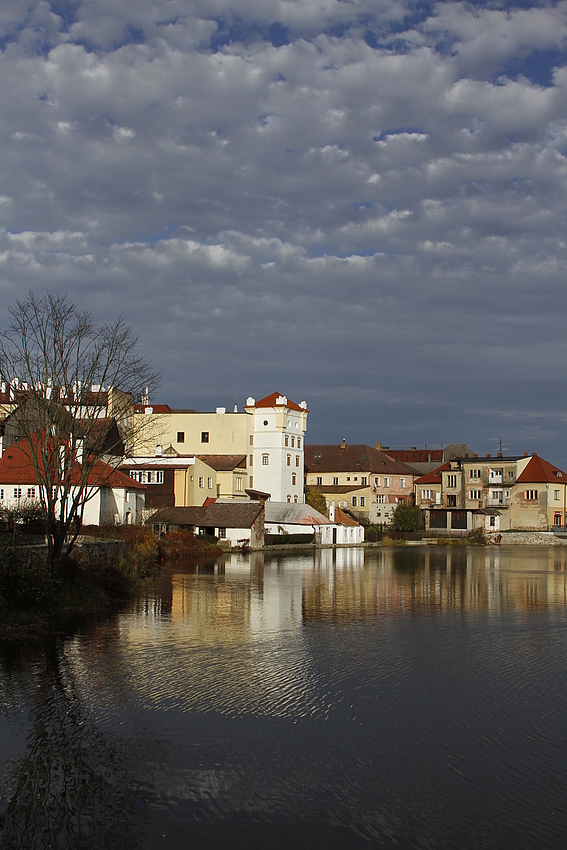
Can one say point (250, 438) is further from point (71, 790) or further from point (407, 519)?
point (71, 790)

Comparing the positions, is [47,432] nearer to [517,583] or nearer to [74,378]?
[74,378]

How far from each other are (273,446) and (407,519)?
17.0 meters

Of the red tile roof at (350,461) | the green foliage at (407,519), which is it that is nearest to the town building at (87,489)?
the green foliage at (407,519)

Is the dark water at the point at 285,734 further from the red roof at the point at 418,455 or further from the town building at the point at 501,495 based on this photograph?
the red roof at the point at 418,455

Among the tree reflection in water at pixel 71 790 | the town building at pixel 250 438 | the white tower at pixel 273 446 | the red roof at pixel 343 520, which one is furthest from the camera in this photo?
the white tower at pixel 273 446

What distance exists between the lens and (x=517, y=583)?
36438 mm

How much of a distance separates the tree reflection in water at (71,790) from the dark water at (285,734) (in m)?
0.03

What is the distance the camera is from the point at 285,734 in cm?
1191

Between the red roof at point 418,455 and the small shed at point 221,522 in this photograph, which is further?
the red roof at point 418,455

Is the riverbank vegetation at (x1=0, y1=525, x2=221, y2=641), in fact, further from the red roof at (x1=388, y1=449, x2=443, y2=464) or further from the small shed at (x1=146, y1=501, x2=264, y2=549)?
the red roof at (x1=388, y1=449, x2=443, y2=464)

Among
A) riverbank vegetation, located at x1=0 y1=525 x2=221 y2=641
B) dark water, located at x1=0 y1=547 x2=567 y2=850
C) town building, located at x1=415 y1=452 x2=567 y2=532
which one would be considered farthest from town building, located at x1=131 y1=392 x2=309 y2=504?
dark water, located at x1=0 y1=547 x2=567 y2=850

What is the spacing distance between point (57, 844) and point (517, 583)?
1229 inches

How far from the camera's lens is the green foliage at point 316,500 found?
85250 millimetres

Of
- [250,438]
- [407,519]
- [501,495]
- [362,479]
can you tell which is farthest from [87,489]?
[362,479]
